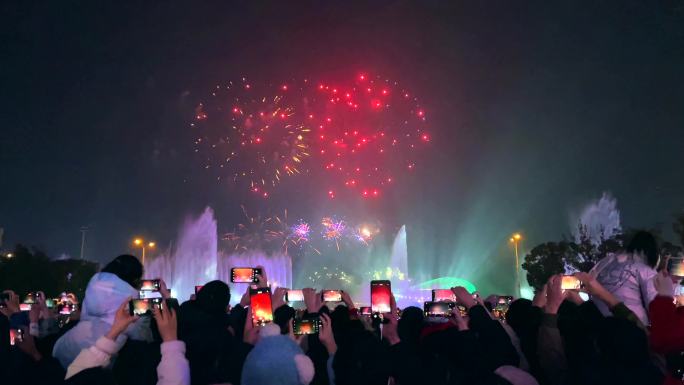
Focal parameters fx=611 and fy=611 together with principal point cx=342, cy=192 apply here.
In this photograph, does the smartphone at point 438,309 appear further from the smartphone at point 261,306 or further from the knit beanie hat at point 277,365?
the knit beanie hat at point 277,365

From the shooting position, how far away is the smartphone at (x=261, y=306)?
6992mm

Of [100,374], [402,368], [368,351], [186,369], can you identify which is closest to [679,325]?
[402,368]

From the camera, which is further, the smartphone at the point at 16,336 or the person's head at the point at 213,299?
the smartphone at the point at 16,336

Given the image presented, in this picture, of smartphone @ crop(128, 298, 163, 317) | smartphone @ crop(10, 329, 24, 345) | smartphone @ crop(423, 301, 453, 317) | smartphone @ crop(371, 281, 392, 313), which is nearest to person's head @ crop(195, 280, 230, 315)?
smartphone @ crop(128, 298, 163, 317)

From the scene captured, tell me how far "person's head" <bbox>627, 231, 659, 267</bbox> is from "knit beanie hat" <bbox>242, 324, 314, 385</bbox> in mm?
4335

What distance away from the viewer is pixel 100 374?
4.09m

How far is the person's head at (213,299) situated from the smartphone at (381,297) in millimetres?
3255

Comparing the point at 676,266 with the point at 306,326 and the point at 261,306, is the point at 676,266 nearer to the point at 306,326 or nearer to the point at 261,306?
the point at 306,326

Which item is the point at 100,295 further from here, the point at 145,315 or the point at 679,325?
the point at 679,325

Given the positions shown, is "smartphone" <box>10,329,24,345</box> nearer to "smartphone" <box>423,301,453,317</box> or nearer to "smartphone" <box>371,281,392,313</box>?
"smartphone" <box>371,281,392,313</box>

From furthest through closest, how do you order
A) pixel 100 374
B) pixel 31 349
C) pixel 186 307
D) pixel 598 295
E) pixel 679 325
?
1. pixel 31 349
2. pixel 186 307
3. pixel 598 295
4. pixel 679 325
5. pixel 100 374

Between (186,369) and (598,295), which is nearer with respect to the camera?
(186,369)

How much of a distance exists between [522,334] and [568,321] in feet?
2.58

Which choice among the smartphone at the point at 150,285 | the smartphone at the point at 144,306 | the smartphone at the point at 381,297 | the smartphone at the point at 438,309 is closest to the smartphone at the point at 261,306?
the smartphone at the point at 144,306
